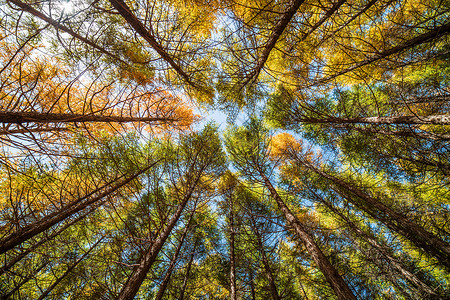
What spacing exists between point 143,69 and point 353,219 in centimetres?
998

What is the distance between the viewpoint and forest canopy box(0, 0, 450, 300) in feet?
11.0

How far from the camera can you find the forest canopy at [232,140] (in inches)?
132

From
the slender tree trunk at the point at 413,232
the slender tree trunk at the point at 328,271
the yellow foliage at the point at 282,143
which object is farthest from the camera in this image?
the yellow foliage at the point at 282,143

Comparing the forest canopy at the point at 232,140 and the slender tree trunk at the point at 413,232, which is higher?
the forest canopy at the point at 232,140

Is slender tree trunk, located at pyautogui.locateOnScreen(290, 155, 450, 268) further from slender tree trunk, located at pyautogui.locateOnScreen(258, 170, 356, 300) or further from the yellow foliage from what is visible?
slender tree trunk, located at pyautogui.locateOnScreen(258, 170, 356, 300)

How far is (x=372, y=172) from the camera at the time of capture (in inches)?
257

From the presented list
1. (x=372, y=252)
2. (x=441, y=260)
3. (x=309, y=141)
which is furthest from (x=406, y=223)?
(x=309, y=141)

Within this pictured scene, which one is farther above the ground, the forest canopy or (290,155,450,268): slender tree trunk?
the forest canopy

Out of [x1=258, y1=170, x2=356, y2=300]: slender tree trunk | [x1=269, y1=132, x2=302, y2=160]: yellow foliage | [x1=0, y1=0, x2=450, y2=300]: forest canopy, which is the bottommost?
[x1=258, y1=170, x2=356, y2=300]: slender tree trunk

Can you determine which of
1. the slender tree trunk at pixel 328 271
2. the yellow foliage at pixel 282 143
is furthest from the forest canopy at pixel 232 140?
the yellow foliage at pixel 282 143

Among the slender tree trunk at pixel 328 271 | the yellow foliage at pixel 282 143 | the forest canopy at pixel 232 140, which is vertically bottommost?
the slender tree trunk at pixel 328 271

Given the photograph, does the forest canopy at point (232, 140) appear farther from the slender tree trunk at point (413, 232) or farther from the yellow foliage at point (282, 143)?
the yellow foliage at point (282, 143)

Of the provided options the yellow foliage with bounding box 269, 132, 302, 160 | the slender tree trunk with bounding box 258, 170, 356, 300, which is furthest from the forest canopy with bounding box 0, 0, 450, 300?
the yellow foliage with bounding box 269, 132, 302, 160

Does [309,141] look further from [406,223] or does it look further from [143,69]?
[143,69]
